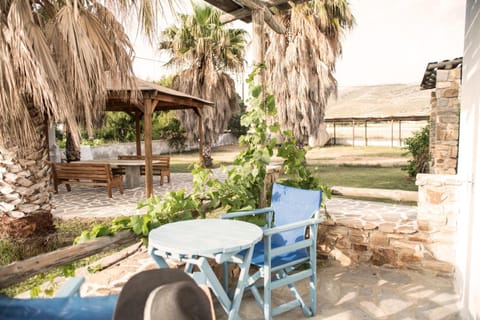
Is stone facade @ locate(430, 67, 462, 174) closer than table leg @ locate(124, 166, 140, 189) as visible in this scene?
Yes

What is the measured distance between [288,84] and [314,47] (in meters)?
1.40

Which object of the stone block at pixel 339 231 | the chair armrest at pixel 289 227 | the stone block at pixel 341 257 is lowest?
the stone block at pixel 341 257

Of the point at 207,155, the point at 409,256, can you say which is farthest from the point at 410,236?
the point at 207,155

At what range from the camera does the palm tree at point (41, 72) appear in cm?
297

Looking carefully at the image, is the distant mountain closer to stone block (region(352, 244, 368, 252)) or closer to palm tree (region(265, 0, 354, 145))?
→ palm tree (region(265, 0, 354, 145))

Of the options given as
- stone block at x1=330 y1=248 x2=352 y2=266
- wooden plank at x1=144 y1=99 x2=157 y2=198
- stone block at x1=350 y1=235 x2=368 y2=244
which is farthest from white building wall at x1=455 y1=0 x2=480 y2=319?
wooden plank at x1=144 y1=99 x2=157 y2=198

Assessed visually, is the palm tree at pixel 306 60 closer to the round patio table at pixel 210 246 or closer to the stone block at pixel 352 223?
the stone block at pixel 352 223

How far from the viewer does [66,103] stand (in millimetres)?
3281

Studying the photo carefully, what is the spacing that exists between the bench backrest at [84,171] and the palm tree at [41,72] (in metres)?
3.33

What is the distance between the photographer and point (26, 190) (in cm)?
453

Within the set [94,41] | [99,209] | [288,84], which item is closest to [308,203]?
[94,41]

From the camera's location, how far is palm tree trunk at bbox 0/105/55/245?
14.5ft

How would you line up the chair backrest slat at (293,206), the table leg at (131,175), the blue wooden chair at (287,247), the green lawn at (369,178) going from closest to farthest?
the blue wooden chair at (287,247)
the chair backrest slat at (293,206)
the green lawn at (369,178)
the table leg at (131,175)

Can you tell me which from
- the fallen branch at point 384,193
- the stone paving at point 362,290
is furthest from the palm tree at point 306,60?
the stone paving at point 362,290
